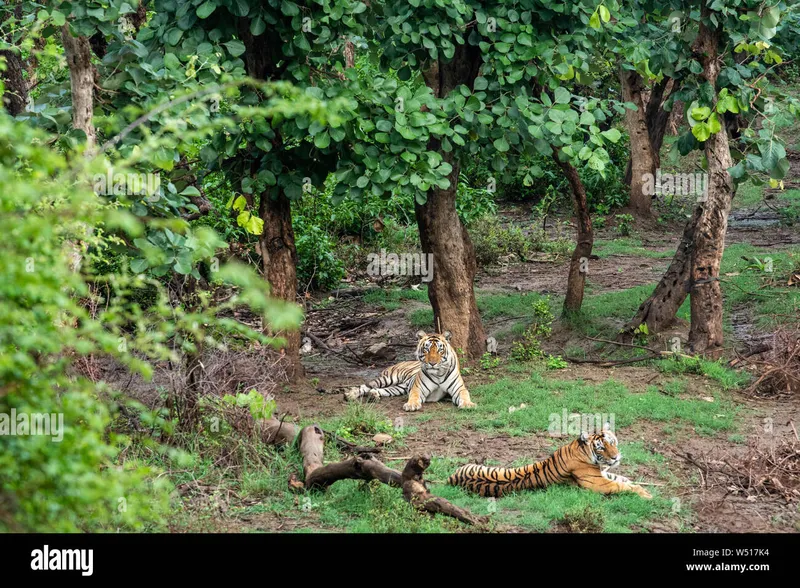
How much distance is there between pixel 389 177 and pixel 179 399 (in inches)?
125

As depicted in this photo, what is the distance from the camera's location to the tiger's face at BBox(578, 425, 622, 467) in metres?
7.34

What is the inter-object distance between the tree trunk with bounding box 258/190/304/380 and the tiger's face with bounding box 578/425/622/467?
431cm

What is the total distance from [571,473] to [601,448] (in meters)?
0.34

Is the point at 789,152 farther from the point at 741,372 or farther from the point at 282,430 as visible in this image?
the point at 282,430

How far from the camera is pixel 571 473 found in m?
7.49

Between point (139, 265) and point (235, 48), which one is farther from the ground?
point (235, 48)

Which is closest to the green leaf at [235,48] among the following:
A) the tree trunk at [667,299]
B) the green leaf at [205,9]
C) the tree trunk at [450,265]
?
the green leaf at [205,9]

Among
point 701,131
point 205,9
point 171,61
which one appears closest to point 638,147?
point 701,131

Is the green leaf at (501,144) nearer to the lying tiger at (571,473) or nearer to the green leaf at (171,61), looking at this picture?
the green leaf at (171,61)

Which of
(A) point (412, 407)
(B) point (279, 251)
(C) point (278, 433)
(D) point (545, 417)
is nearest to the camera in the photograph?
(C) point (278, 433)

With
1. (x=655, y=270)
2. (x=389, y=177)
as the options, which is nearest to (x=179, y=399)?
(x=389, y=177)

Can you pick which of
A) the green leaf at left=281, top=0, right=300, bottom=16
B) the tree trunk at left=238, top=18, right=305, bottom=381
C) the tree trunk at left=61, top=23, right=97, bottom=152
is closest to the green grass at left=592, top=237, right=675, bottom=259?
the tree trunk at left=238, top=18, right=305, bottom=381

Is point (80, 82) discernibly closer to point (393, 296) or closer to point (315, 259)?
point (315, 259)

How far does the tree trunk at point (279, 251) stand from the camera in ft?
35.6
